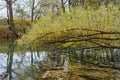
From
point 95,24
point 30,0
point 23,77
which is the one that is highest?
point 30,0

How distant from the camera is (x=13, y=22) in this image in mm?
25203

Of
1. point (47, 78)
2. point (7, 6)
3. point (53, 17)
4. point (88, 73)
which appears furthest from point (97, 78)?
point (7, 6)

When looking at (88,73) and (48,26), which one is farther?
(48,26)

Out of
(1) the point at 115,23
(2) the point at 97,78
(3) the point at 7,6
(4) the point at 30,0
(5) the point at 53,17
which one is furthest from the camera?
(3) the point at 7,6

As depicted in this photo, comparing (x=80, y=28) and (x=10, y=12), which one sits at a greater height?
(x=10, y=12)

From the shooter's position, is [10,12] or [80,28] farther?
[10,12]

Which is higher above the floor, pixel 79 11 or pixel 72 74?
pixel 79 11

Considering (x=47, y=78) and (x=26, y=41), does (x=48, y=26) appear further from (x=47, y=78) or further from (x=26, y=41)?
→ (x=47, y=78)

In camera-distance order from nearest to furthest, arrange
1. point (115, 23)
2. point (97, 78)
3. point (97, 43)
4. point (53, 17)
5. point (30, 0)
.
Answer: point (97, 78) < point (115, 23) < point (97, 43) < point (53, 17) < point (30, 0)

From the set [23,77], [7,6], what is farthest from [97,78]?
[7,6]

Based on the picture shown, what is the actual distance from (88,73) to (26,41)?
2654mm

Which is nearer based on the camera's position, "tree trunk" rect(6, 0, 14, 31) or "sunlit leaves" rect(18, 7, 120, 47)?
"sunlit leaves" rect(18, 7, 120, 47)

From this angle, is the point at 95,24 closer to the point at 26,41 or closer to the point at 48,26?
the point at 48,26

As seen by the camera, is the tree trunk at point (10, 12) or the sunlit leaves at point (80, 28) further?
the tree trunk at point (10, 12)
